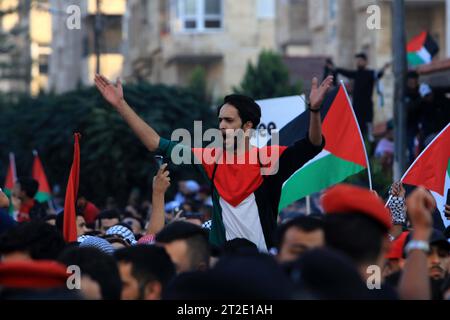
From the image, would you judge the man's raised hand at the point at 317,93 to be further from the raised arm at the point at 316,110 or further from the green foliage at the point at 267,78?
the green foliage at the point at 267,78

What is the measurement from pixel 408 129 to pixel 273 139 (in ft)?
22.8

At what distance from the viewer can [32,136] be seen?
33000 mm

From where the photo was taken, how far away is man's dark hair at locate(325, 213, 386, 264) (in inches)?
240

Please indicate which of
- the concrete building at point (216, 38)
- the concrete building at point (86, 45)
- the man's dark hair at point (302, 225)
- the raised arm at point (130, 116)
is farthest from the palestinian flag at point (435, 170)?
the concrete building at point (86, 45)

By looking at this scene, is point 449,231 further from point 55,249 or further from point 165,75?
point 165,75

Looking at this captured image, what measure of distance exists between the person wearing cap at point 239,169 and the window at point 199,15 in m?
39.7

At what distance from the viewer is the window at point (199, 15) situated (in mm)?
49031

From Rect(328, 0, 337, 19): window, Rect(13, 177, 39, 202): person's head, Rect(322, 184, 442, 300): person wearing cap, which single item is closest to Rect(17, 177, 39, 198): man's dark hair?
Rect(13, 177, 39, 202): person's head

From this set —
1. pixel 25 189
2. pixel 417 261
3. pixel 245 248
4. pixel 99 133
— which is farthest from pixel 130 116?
pixel 99 133

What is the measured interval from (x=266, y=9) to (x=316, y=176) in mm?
36700

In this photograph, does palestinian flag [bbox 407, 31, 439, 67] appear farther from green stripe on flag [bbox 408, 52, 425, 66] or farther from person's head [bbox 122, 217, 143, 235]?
person's head [bbox 122, 217, 143, 235]
